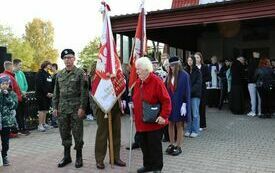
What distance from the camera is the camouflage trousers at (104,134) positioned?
6.95 metres

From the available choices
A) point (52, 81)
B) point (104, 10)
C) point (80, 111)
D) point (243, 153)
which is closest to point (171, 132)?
point (243, 153)

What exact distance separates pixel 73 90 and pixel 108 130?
925 mm

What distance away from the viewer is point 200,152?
7895mm

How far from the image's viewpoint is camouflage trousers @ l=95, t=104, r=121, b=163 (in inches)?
273

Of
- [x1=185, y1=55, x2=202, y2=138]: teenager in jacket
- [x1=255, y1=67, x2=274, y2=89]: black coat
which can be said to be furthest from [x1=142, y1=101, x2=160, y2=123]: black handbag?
[x1=255, y1=67, x2=274, y2=89]: black coat

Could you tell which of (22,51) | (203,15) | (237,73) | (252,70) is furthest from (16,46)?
(252,70)

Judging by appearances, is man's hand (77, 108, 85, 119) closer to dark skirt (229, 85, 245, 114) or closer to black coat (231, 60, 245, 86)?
black coat (231, 60, 245, 86)

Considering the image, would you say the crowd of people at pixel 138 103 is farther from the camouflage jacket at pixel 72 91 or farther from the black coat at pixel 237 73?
the black coat at pixel 237 73

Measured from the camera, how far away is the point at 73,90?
22.9 ft

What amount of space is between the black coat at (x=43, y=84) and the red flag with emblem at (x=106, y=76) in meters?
4.24

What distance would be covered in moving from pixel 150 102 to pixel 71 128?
1719mm

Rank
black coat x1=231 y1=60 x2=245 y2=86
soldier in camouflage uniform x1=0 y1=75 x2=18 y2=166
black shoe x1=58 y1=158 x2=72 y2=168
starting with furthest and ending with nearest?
1. black coat x1=231 y1=60 x2=245 y2=86
2. soldier in camouflage uniform x1=0 y1=75 x2=18 y2=166
3. black shoe x1=58 y1=158 x2=72 y2=168

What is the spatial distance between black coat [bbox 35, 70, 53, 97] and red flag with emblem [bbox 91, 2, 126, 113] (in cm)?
424

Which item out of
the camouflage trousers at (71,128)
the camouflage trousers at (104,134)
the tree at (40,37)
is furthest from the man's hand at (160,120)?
the tree at (40,37)
